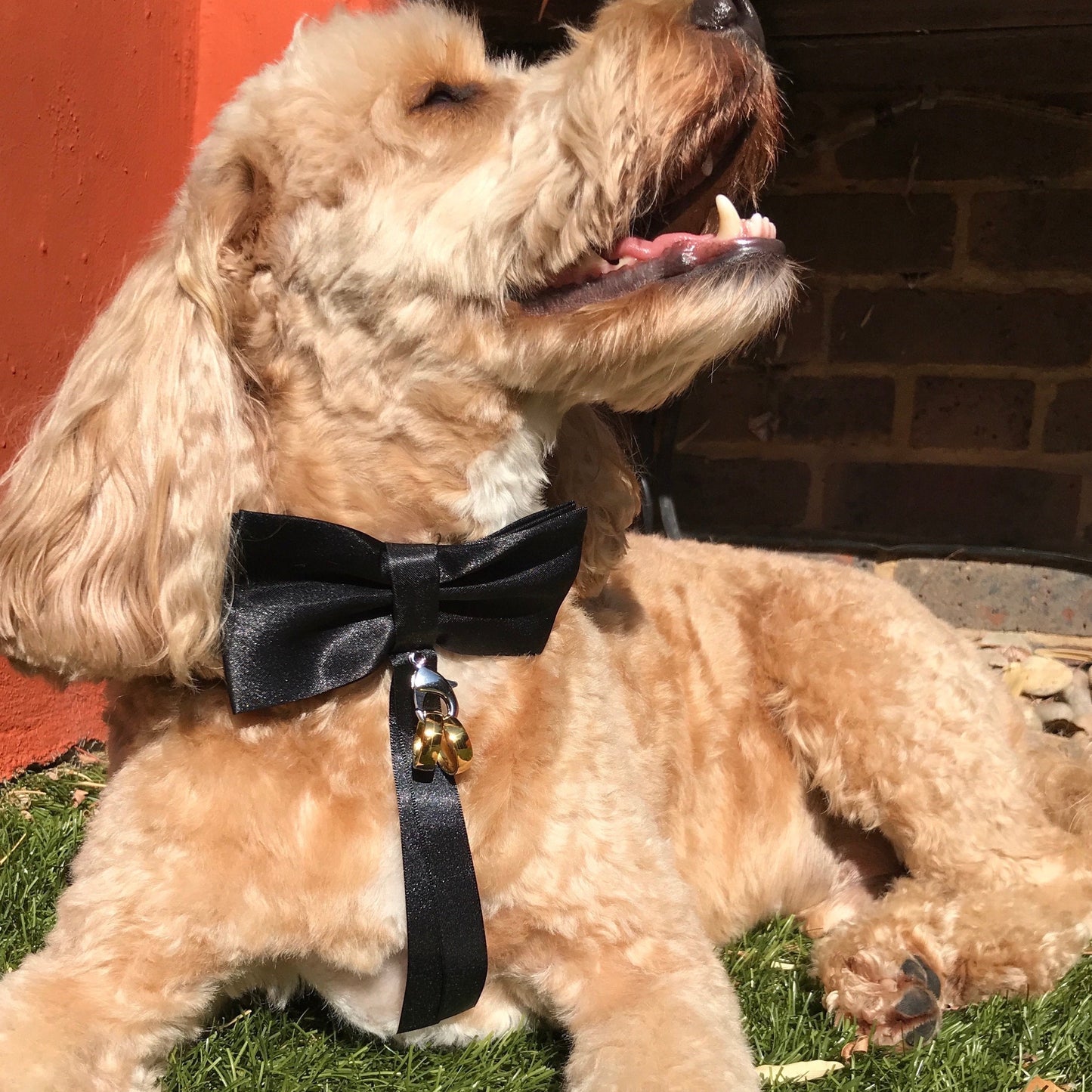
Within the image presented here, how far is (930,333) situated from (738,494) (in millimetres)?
996

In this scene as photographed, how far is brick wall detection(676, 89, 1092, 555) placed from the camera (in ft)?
13.2

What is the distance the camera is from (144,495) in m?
1.75

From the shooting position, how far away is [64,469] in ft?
Result: 5.83

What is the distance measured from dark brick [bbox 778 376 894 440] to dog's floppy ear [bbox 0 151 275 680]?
303cm

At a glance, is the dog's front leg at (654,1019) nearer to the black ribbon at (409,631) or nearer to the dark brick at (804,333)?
the black ribbon at (409,631)

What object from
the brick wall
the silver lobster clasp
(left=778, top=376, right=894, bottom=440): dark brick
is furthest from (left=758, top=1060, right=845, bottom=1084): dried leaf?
(left=778, top=376, right=894, bottom=440): dark brick

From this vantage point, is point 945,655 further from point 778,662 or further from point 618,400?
point 618,400

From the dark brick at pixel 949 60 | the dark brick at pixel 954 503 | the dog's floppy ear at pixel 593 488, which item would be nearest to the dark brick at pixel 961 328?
the dark brick at pixel 954 503

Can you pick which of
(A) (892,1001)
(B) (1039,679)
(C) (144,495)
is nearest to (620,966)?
(A) (892,1001)

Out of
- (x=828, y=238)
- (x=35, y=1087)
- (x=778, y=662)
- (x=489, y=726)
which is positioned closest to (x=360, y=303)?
(x=489, y=726)

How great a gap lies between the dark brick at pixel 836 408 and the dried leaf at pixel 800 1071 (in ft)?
9.32

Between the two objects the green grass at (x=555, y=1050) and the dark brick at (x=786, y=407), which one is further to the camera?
the dark brick at (x=786, y=407)

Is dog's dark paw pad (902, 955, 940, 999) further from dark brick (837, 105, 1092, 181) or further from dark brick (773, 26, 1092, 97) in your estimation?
dark brick (837, 105, 1092, 181)

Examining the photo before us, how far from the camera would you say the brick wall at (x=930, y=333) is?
403cm
